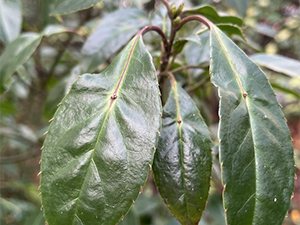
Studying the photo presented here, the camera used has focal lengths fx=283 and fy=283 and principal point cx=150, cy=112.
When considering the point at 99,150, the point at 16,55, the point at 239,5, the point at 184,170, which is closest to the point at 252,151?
the point at 184,170

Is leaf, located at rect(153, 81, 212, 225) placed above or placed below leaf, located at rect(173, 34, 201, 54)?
below

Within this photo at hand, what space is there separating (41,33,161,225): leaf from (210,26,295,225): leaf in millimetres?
110

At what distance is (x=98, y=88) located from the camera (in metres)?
0.47

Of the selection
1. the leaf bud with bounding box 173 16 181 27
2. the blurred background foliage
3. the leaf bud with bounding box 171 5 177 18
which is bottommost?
the blurred background foliage

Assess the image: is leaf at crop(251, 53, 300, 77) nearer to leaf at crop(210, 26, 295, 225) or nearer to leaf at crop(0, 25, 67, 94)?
leaf at crop(210, 26, 295, 225)

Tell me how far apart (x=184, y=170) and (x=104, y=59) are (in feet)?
1.16

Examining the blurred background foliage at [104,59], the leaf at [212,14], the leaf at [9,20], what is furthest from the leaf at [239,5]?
the leaf at [9,20]

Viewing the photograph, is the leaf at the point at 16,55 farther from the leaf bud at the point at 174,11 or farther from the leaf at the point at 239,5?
the leaf at the point at 239,5

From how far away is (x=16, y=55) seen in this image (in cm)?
A: 67

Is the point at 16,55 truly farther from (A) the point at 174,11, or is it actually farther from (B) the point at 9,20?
(A) the point at 174,11

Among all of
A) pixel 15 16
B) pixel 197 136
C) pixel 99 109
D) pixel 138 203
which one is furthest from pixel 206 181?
pixel 138 203

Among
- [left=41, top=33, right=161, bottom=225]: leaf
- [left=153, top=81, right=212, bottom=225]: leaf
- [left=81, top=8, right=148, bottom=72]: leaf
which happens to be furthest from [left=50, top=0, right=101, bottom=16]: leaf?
[left=153, top=81, right=212, bottom=225]: leaf

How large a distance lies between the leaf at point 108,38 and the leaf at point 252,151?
0.29 meters

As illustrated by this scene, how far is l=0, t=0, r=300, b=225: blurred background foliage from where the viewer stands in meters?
0.72
